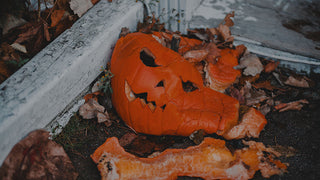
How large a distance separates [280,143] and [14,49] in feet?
8.40

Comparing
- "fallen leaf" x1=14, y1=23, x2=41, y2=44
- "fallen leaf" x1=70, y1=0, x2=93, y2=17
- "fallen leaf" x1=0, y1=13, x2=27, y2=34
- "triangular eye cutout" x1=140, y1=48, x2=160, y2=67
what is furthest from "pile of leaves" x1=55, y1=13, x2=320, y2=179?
"fallen leaf" x1=0, y1=13, x2=27, y2=34

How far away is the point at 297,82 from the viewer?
2.77 m

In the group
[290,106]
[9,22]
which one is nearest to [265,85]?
[290,106]

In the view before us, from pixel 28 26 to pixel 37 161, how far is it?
4.09 feet

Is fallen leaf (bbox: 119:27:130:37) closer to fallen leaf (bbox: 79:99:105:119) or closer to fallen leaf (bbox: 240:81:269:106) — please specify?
fallen leaf (bbox: 79:99:105:119)

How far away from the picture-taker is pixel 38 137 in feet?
6.29

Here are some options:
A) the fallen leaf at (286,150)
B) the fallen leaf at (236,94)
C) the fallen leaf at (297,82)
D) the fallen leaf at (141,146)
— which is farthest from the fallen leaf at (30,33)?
the fallen leaf at (297,82)

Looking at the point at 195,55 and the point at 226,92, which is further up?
the point at 195,55

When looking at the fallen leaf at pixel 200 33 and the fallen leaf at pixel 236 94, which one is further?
the fallen leaf at pixel 200 33

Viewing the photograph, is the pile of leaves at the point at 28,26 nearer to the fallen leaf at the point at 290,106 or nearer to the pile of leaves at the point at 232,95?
the pile of leaves at the point at 232,95

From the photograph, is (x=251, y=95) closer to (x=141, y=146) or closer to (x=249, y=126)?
(x=249, y=126)

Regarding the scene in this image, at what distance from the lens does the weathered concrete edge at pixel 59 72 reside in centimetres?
180

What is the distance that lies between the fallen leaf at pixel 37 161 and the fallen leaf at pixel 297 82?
7.78 feet

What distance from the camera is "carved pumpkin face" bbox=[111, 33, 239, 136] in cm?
214
